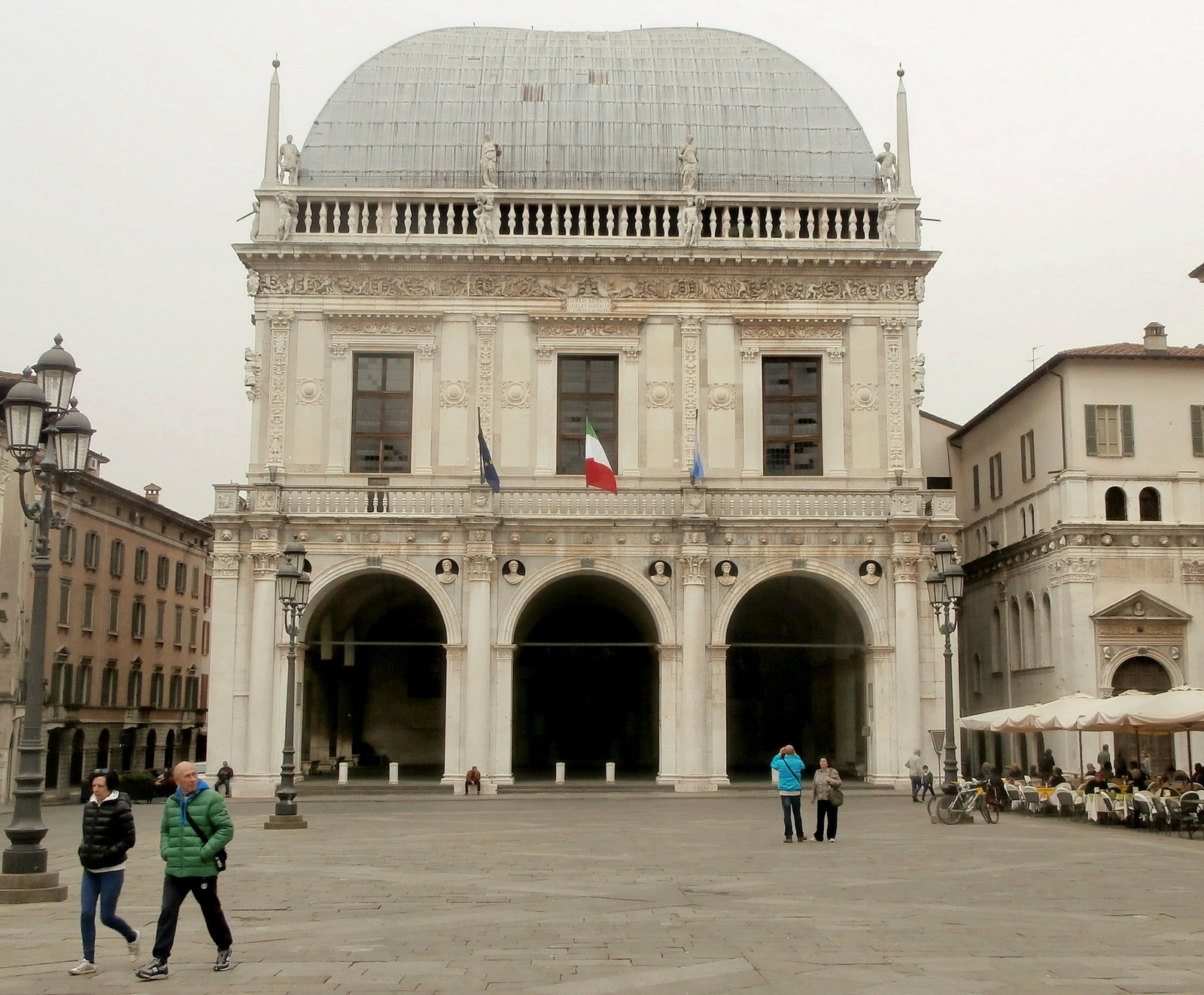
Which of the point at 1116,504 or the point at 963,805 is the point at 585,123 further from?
the point at 963,805

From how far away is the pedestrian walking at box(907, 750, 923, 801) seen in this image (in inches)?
1458

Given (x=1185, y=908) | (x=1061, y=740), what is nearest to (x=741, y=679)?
(x=1061, y=740)

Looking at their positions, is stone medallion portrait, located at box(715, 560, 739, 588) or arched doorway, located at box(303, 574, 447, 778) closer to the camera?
stone medallion portrait, located at box(715, 560, 739, 588)

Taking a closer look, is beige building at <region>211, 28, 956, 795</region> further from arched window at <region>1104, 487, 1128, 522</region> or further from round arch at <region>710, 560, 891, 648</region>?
arched window at <region>1104, 487, 1128, 522</region>

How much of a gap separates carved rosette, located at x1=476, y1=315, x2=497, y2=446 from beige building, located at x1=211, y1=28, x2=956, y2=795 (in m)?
0.12

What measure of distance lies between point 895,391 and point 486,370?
12.1 meters

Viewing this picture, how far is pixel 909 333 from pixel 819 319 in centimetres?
266

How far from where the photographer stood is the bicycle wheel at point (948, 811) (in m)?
29.2

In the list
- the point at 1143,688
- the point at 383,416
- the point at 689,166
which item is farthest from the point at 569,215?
the point at 1143,688

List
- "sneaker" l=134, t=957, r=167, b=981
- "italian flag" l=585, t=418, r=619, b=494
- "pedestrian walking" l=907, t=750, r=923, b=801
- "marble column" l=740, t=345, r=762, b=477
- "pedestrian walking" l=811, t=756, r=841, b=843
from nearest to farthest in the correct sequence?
"sneaker" l=134, t=957, r=167, b=981
"pedestrian walking" l=811, t=756, r=841, b=843
"pedestrian walking" l=907, t=750, r=923, b=801
"italian flag" l=585, t=418, r=619, b=494
"marble column" l=740, t=345, r=762, b=477

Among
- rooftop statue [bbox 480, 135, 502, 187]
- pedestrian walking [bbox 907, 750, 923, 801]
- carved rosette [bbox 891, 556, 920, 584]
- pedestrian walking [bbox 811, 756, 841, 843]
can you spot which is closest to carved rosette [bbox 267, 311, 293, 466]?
rooftop statue [bbox 480, 135, 502, 187]

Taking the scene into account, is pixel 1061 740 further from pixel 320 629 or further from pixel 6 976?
pixel 6 976

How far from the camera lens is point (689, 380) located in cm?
4191

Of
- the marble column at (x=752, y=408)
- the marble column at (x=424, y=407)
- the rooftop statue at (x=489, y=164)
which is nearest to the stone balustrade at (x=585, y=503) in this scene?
the marble column at (x=424, y=407)
